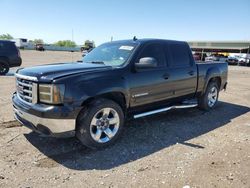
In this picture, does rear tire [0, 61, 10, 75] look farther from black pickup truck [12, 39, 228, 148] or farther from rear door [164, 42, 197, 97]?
rear door [164, 42, 197, 97]

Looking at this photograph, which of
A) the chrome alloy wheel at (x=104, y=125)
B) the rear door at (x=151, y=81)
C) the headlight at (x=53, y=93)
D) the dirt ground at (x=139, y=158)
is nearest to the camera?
the dirt ground at (x=139, y=158)

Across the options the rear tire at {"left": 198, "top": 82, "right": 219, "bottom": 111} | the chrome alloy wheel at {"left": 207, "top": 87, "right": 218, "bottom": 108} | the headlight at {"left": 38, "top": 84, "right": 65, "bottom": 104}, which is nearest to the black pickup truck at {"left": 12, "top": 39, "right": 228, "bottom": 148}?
the headlight at {"left": 38, "top": 84, "right": 65, "bottom": 104}

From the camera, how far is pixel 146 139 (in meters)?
5.02

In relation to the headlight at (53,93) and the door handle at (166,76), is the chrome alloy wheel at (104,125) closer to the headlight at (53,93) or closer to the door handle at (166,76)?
the headlight at (53,93)

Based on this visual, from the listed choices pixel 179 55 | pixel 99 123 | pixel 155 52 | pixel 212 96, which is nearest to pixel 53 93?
pixel 99 123

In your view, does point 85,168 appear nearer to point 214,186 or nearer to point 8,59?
point 214,186

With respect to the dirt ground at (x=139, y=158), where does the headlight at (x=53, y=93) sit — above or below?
above

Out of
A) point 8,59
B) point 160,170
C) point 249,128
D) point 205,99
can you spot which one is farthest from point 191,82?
point 8,59

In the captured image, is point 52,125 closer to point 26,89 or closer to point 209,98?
point 26,89

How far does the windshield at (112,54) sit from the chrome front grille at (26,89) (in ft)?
4.94

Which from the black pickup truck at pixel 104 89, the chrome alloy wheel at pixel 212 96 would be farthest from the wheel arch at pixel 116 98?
the chrome alloy wheel at pixel 212 96

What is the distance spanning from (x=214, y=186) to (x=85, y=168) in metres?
1.79

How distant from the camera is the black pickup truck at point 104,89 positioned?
3994 mm

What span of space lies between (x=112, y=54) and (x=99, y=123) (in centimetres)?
162
